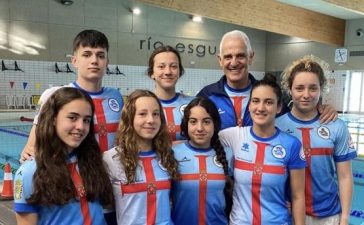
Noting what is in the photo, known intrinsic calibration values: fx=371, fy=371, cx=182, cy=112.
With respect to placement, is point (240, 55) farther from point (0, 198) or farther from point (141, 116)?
point (0, 198)

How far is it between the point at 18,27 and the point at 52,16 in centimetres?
131

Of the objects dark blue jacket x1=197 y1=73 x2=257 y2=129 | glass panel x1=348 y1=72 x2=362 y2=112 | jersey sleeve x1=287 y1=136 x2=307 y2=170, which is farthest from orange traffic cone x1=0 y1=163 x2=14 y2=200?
glass panel x1=348 y1=72 x2=362 y2=112

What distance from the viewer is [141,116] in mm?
2008

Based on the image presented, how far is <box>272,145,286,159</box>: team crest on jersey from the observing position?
2045 millimetres

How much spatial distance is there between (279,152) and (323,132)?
34cm

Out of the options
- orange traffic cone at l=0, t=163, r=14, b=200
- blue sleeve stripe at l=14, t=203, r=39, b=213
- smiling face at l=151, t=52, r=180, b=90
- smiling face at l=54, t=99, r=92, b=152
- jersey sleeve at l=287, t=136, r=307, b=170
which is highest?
smiling face at l=151, t=52, r=180, b=90

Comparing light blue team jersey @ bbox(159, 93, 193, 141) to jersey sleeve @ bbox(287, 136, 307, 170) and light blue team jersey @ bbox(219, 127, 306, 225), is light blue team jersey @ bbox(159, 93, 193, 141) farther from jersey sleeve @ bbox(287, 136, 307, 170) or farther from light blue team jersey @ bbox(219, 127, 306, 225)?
jersey sleeve @ bbox(287, 136, 307, 170)

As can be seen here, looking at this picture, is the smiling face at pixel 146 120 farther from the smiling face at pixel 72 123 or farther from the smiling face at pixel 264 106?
the smiling face at pixel 264 106

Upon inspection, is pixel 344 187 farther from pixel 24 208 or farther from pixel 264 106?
pixel 24 208

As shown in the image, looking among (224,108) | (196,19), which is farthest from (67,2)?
(224,108)

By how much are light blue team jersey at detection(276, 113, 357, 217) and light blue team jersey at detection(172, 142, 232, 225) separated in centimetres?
49

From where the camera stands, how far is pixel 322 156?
2.16 metres

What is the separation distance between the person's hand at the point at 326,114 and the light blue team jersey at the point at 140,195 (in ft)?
3.29

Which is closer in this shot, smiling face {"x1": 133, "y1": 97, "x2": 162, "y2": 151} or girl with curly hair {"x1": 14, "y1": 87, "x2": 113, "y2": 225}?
girl with curly hair {"x1": 14, "y1": 87, "x2": 113, "y2": 225}
